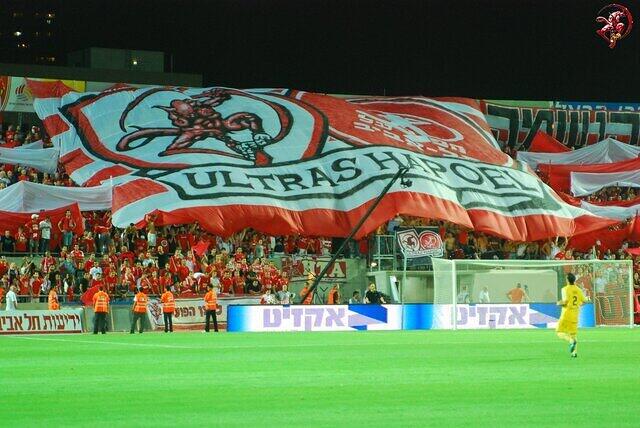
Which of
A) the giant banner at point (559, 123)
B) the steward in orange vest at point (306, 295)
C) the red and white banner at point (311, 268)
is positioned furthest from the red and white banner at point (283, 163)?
the giant banner at point (559, 123)

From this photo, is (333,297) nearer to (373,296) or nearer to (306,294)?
(306,294)

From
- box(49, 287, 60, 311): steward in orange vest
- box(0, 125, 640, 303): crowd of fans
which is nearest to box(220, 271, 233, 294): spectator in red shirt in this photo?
box(0, 125, 640, 303): crowd of fans

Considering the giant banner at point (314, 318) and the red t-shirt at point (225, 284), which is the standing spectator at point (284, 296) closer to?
the red t-shirt at point (225, 284)

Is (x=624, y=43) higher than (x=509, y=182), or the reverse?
(x=624, y=43)

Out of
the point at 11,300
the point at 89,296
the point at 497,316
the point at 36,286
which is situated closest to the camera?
the point at 11,300

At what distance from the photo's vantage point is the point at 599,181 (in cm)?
6362

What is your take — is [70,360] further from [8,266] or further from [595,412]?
[8,266]

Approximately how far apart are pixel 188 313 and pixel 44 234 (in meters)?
6.80

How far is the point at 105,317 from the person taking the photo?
3803 cm

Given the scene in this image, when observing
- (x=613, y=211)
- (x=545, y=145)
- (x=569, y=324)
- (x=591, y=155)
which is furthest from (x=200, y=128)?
(x=569, y=324)

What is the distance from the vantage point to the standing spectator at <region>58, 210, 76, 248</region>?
46.2 metres

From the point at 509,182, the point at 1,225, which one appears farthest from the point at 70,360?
the point at 509,182

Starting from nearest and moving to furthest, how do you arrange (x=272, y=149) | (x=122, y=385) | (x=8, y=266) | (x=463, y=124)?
(x=122, y=385)
(x=8, y=266)
(x=272, y=149)
(x=463, y=124)

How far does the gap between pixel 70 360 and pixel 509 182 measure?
3878cm
